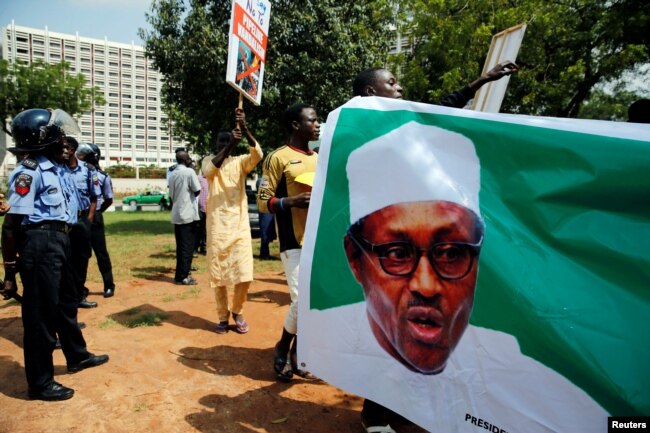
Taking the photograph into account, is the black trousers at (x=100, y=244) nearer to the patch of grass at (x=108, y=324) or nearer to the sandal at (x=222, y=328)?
the patch of grass at (x=108, y=324)

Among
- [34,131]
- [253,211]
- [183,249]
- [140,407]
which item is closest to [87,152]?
[183,249]

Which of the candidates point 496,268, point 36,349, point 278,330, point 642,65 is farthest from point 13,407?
point 642,65

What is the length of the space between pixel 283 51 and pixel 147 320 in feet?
29.8

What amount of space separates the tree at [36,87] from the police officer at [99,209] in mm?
24353

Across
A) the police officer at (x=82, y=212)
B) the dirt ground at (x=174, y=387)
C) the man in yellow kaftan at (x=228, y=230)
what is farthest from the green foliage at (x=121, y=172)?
the man in yellow kaftan at (x=228, y=230)

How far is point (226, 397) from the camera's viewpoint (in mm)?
3252

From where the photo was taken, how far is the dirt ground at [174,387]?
2.89 metres

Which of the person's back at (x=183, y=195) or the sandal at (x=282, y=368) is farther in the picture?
the person's back at (x=183, y=195)

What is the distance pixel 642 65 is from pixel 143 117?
327 feet

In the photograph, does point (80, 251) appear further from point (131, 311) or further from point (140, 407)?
point (140, 407)

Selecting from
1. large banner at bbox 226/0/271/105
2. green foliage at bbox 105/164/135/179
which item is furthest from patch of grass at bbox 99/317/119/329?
green foliage at bbox 105/164/135/179

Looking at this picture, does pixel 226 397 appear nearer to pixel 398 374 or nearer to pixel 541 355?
pixel 398 374

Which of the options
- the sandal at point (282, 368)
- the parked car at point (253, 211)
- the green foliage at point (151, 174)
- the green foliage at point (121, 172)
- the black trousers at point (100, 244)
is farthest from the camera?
the green foliage at point (151, 174)

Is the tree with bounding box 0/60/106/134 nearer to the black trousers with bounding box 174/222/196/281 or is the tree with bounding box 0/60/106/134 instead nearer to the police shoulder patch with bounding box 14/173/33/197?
the black trousers with bounding box 174/222/196/281
